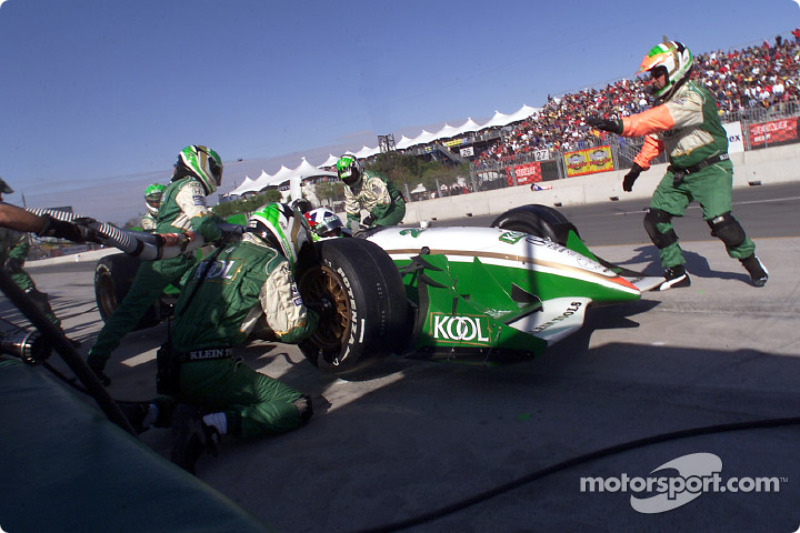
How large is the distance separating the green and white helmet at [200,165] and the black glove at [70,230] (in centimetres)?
273

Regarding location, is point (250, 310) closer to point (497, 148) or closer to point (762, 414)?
point (762, 414)

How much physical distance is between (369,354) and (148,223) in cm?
659

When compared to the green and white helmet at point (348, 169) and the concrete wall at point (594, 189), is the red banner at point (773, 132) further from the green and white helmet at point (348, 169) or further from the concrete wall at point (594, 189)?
the green and white helmet at point (348, 169)

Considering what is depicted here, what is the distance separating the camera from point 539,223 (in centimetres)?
475

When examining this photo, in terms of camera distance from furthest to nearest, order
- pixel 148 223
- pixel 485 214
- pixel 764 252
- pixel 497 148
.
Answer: pixel 497 148
pixel 485 214
pixel 148 223
pixel 764 252

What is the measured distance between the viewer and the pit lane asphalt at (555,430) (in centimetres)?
204

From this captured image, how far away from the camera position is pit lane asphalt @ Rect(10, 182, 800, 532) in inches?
80.4

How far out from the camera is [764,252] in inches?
229

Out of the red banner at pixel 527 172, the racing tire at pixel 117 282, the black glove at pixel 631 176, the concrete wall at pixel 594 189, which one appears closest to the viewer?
the black glove at pixel 631 176

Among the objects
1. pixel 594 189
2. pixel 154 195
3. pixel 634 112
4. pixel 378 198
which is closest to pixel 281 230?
pixel 378 198

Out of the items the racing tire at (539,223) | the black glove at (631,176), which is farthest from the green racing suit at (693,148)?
the racing tire at (539,223)

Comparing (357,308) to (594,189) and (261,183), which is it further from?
(261,183)

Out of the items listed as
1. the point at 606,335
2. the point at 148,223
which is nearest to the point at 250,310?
the point at 606,335

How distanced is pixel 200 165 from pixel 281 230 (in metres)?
1.51
